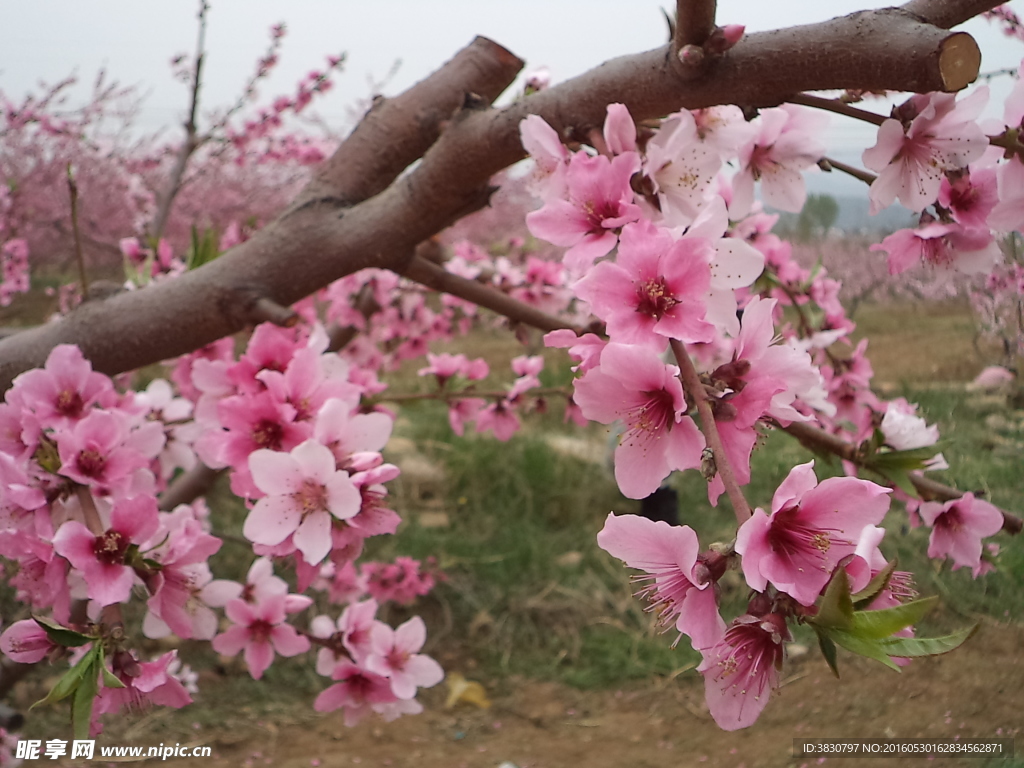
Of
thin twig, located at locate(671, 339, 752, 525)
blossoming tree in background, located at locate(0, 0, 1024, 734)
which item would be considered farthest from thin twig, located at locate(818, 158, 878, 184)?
thin twig, located at locate(671, 339, 752, 525)

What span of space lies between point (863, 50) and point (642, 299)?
0.19 m

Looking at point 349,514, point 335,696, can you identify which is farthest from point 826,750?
point 349,514

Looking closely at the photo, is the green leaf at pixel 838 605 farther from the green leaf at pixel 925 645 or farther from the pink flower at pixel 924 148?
the pink flower at pixel 924 148

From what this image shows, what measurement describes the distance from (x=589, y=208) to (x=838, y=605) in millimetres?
235

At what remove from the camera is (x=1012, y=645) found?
31.4 inches

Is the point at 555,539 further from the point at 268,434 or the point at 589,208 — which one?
the point at 589,208

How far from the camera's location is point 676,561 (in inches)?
11.1

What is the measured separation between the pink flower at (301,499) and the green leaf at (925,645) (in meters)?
0.28

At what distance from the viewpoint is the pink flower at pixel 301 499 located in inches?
17.0

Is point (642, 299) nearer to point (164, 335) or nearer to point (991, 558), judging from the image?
point (164, 335)

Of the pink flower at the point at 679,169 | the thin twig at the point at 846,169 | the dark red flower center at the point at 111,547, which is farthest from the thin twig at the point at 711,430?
the dark red flower center at the point at 111,547

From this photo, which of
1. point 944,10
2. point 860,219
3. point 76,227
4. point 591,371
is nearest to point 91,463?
point 76,227

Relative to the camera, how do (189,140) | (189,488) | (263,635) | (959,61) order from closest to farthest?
(959,61)
(263,635)
(189,488)
(189,140)

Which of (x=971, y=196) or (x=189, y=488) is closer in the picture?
(x=971, y=196)
